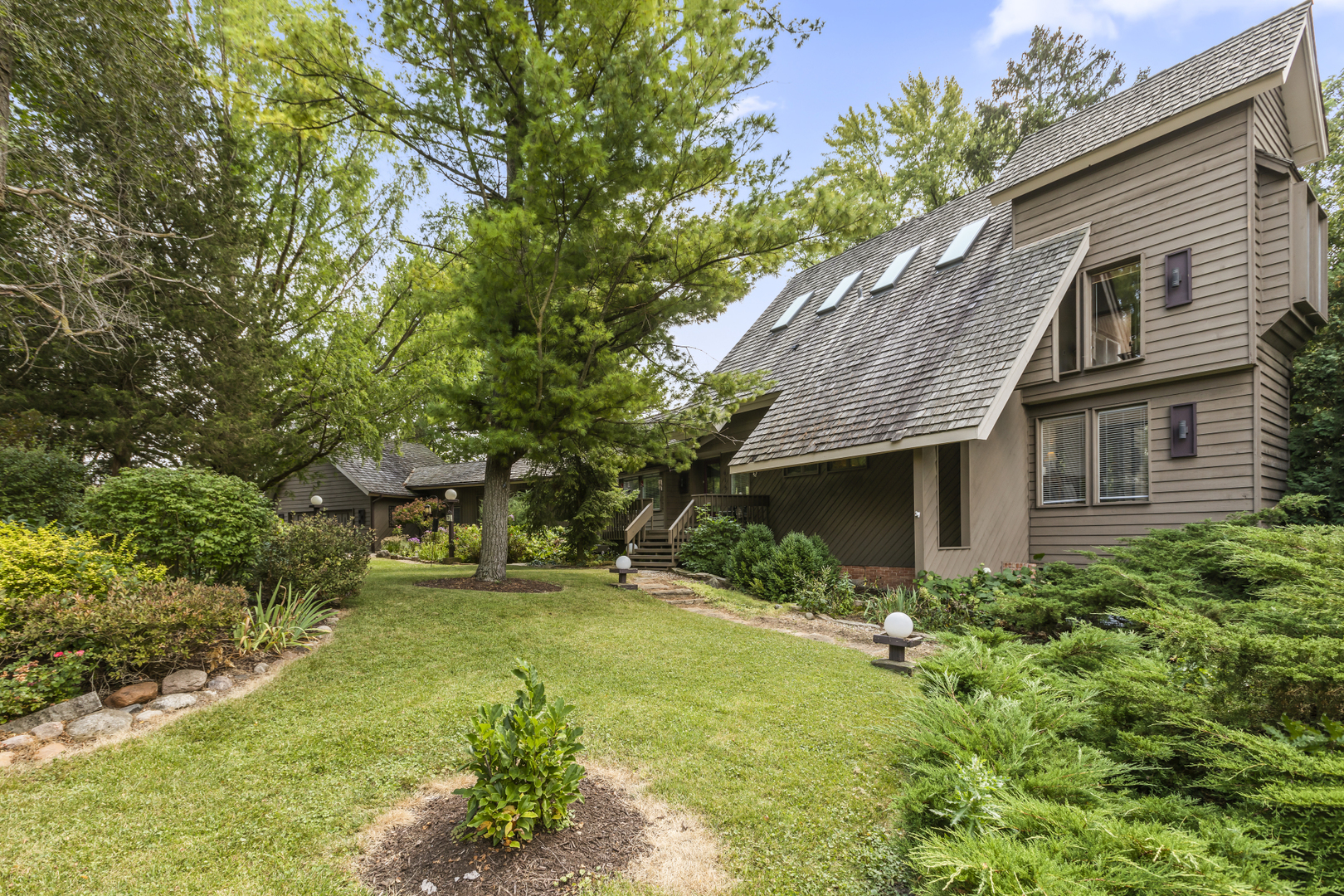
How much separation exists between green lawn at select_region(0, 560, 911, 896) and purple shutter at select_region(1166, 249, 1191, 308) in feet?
23.3

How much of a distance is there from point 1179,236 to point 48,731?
532 inches

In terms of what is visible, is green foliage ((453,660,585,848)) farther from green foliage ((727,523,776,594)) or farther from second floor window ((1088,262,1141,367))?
second floor window ((1088,262,1141,367))

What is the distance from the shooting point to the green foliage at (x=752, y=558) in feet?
34.3

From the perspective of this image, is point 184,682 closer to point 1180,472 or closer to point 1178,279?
point 1180,472

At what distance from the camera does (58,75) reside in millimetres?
7141

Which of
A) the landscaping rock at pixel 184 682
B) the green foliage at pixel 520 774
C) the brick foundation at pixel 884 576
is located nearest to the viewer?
the green foliage at pixel 520 774

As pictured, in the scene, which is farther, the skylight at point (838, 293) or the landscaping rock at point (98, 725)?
the skylight at point (838, 293)

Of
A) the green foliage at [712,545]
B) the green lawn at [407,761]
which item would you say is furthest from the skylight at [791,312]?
the green lawn at [407,761]

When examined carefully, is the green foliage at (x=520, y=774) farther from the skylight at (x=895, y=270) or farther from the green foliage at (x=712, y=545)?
the skylight at (x=895, y=270)

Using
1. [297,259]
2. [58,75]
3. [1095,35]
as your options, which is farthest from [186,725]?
[1095,35]

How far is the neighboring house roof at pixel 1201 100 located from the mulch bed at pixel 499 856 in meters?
11.3

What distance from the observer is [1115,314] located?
928 centimetres

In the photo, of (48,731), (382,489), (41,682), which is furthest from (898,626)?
(382,489)

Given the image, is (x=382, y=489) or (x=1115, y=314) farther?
(x=382, y=489)
